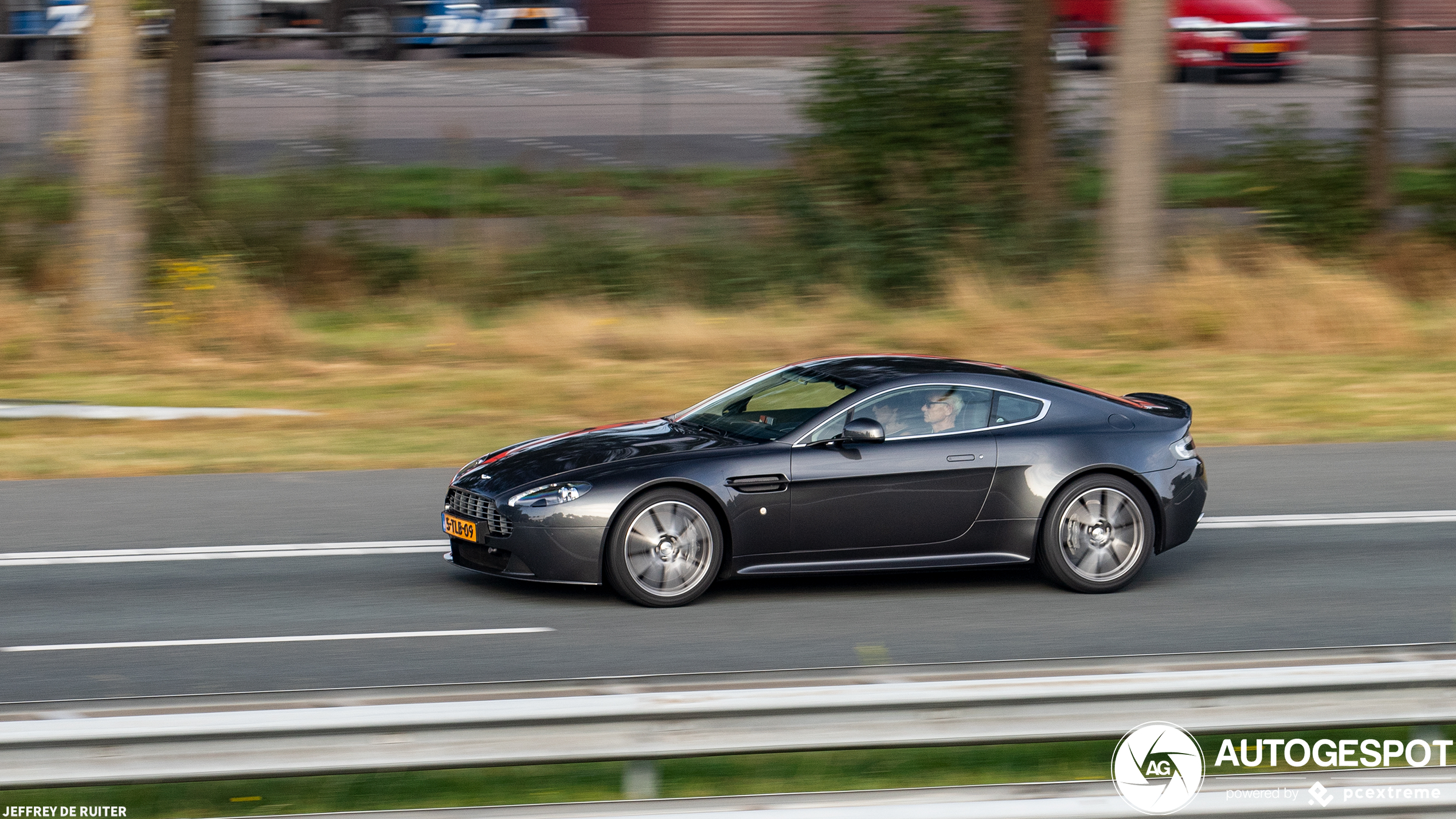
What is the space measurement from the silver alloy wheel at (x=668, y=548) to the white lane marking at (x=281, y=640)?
22.7 inches

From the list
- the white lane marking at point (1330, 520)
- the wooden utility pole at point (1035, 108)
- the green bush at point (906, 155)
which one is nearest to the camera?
the white lane marking at point (1330, 520)

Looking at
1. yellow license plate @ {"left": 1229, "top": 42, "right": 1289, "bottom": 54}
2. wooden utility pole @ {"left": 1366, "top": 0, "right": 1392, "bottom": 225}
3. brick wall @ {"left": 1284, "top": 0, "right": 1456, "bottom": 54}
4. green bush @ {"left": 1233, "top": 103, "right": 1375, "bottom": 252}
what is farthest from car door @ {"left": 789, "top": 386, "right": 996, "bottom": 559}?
brick wall @ {"left": 1284, "top": 0, "right": 1456, "bottom": 54}

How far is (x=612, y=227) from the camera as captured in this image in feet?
66.9

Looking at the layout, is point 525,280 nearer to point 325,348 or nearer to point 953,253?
point 325,348

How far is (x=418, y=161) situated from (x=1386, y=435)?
15269mm

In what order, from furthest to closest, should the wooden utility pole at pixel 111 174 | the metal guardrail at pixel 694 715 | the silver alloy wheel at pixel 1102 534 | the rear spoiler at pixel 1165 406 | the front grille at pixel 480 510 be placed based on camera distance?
the wooden utility pole at pixel 111 174
the rear spoiler at pixel 1165 406
the silver alloy wheel at pixel 1102 534
the front grille at pixel 480 510
the metal guardrail at pixel 694 715

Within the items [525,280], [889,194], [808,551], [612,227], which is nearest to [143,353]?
[525,280]

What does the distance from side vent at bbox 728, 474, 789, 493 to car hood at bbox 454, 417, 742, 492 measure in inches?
9.8

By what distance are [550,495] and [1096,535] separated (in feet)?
9.43

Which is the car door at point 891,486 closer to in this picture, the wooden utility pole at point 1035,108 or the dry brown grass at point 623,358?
the dry brown grass at point 623,358

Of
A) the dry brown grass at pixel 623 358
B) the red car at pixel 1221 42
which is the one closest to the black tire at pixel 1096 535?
the dry brown grass at pixel 623 358

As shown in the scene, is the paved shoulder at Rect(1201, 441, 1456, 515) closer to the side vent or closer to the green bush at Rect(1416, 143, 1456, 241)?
the side vent

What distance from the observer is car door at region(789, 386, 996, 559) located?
7887 mm

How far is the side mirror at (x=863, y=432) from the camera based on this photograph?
788 centimetres
